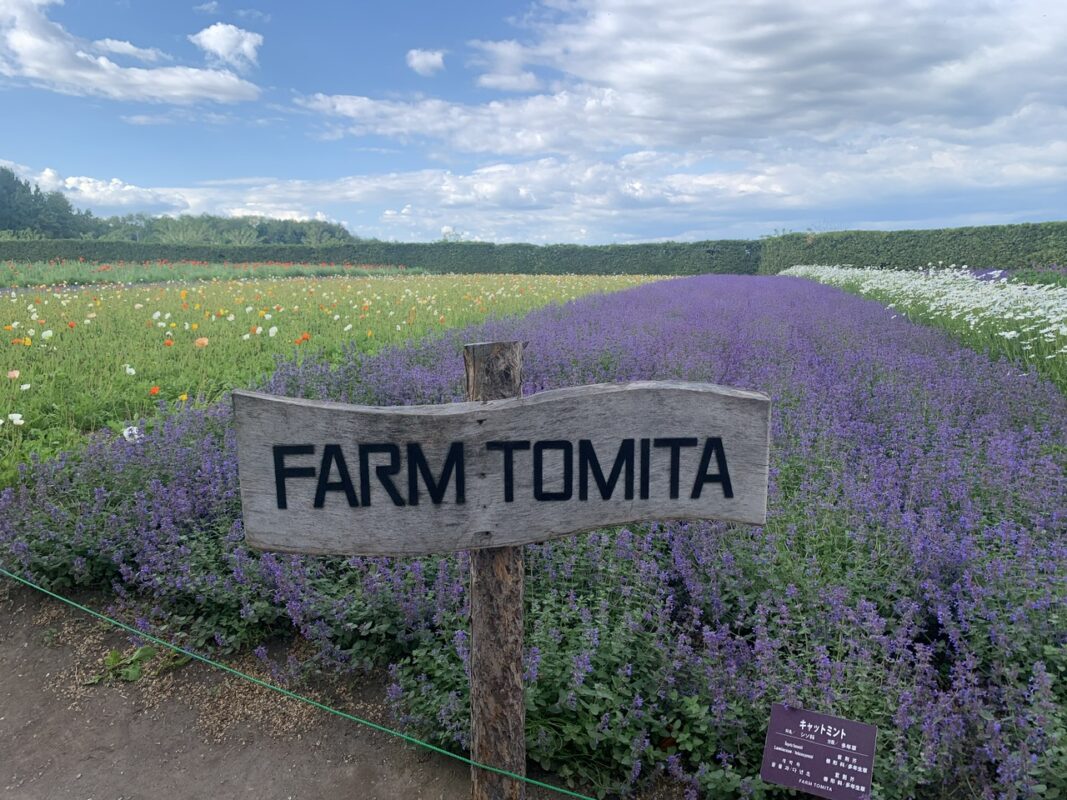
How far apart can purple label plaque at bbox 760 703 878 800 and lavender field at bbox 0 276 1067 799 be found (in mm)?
63

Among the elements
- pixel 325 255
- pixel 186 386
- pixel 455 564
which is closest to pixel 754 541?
pixel 455 564

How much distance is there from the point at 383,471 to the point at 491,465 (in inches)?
10.1

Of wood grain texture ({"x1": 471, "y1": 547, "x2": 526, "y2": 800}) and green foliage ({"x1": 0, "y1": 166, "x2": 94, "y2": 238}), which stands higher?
green foliage ({"x1": 0, "y1": 166, "x2": 94, "y2": 238})

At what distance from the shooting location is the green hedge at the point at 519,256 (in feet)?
113

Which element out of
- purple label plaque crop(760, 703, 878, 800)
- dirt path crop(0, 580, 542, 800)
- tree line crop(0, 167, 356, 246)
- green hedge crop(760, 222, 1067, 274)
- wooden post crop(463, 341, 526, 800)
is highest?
tree line crop(0, 167, 356, 246)

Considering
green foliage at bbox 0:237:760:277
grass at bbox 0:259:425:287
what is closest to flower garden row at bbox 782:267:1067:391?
grass at bbox 0:259:425:287

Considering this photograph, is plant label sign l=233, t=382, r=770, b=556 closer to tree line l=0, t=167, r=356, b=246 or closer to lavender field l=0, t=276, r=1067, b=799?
lavender field l=0, t=276, r=1067, b=799

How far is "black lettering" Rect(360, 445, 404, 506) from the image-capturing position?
5.66ft

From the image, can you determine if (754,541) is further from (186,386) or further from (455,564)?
(186,386)

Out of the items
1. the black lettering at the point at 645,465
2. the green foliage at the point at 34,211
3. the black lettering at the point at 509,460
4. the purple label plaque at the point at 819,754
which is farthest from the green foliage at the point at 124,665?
the green foliage at the point at 34,211

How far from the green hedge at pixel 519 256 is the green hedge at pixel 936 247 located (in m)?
3.46

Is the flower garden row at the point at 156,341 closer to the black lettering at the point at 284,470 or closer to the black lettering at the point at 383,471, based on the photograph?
the black lettering at the point at 284,470

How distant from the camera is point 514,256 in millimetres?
36438

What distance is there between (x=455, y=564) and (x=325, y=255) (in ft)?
114
